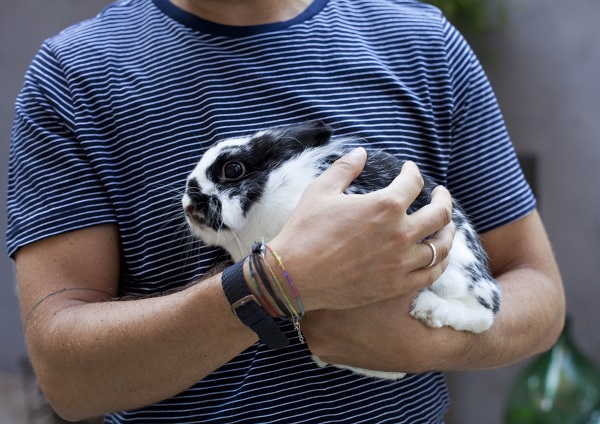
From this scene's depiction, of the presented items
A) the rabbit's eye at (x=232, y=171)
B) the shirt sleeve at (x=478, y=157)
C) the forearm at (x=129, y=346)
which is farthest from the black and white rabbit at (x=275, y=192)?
the shirt sleeve at (x=478, y=157)

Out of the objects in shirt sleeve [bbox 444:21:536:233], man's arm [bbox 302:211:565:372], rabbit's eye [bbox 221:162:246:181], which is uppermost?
rabbit's eye [bbox 221:162:246:181]

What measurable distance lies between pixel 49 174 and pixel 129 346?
285mm

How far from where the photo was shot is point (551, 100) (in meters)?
2.53

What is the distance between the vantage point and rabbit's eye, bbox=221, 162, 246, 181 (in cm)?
100

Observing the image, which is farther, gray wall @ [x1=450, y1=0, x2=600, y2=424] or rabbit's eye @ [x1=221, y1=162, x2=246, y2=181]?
gray wall @ [x1=450, y1=0, x2=600, y2=424]

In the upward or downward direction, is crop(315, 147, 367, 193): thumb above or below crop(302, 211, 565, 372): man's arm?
above

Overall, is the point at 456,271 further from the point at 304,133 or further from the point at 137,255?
the point at 137,255

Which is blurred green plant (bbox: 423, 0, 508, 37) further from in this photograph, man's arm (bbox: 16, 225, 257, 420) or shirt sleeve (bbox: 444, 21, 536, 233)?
man's arm (bbox: 16, 225, 257, 420)

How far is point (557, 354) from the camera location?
7.39 ft

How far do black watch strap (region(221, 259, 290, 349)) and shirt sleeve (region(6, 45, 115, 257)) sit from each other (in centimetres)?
26

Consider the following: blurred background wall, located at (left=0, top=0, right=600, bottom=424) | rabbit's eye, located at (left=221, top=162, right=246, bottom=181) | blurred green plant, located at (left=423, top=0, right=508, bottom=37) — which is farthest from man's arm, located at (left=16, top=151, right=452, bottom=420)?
blurred background wall, located at (left=0, top=0, right=600, bottom=424)

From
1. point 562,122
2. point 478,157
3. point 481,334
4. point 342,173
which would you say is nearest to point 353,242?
point 342,173

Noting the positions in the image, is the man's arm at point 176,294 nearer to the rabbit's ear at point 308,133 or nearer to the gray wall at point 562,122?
the rabbit's ear at point 308,133

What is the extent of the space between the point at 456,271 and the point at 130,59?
617 millimetres
